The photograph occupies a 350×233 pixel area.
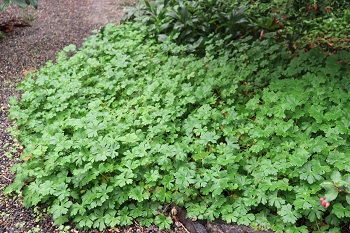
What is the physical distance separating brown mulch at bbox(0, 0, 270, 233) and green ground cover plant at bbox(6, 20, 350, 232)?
11 centimetres

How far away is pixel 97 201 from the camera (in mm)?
2533

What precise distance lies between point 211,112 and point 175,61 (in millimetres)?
1176

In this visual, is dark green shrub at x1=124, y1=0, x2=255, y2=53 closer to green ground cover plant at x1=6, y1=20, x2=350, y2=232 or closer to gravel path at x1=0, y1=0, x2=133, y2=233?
green ground cover plant at x1=6, y1=20, x2=350, y2=232

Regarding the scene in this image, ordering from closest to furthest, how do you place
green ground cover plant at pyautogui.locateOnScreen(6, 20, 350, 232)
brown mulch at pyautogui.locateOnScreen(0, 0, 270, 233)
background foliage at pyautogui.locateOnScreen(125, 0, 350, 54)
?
green ground cover plant at pyautogui.locateOnScreen(6, 20, 350, 232) → brown mulch at pyautogui.locateOnScreen(0, 0, 270, 233) → background foliage at pyautogui.locateOnScreen(125, 0, 350, 54)

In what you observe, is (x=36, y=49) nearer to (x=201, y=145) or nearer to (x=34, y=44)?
(x=34, y=44)

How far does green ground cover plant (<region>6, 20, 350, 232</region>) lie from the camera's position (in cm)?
237

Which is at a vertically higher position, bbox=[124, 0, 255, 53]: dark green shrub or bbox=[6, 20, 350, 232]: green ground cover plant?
bbox=[124, 0, 255, 53]: dark green shrub

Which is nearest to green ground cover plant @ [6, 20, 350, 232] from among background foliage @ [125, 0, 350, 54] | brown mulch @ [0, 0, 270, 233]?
brown mulch @ [0, 0, 270, 233]

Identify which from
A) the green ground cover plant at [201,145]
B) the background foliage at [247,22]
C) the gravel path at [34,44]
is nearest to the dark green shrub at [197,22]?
the background foliage at [247,22]

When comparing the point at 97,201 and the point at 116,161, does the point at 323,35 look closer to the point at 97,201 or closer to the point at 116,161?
the point at 116,161

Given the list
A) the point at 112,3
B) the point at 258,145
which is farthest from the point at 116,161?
the point at 112,3

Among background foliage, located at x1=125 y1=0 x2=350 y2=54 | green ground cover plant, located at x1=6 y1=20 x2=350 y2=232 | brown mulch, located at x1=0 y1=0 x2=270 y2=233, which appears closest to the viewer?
green ground cover plant, located at x1=6 y1=20 x2=350 y2=232

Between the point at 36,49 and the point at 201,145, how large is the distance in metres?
3.60

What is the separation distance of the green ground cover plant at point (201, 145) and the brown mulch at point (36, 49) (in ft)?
0.36
